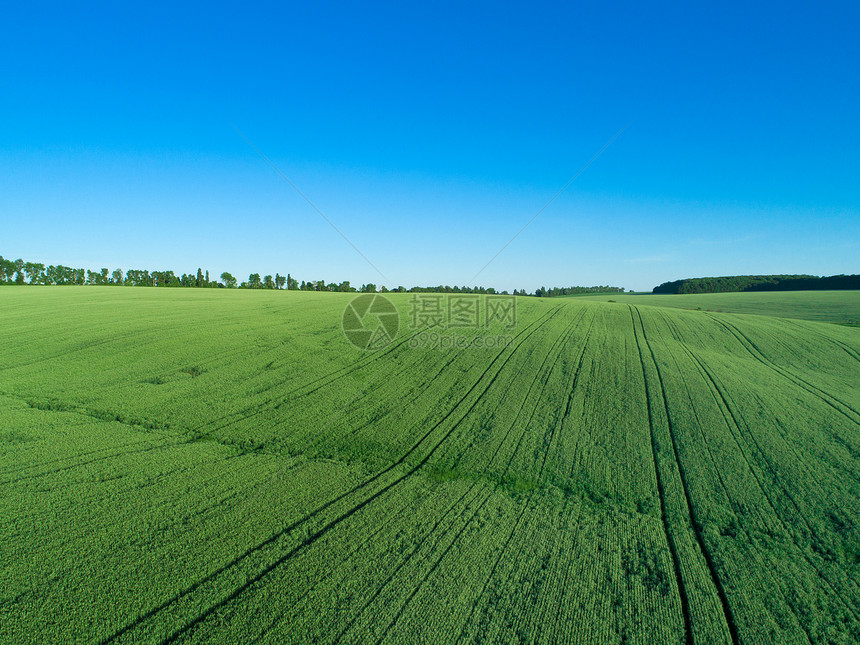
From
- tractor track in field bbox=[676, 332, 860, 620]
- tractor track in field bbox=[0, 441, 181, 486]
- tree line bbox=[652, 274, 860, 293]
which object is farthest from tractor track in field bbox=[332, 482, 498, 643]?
tree line bbox=[652, 274, 860, 293]

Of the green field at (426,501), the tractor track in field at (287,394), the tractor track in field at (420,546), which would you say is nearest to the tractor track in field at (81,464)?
the green field at (426,501)

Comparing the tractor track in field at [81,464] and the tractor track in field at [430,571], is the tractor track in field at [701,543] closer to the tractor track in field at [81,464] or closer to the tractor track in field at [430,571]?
the tractor track in field at [430,571]

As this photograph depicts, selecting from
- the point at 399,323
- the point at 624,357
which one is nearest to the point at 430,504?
the point at 624,357

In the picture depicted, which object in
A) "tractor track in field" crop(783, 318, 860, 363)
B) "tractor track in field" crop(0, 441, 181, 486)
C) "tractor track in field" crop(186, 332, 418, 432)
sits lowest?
"tractor track in field" crop(0, 441, 181, 486)

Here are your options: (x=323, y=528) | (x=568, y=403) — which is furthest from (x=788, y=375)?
(x=323, y=528)

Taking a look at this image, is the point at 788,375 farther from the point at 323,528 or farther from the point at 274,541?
the point at 274,541

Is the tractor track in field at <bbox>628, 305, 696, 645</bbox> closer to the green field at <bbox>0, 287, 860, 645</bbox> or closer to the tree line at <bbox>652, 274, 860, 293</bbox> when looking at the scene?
the green field at <bbox>0, 287, 860, 645</bbox>
